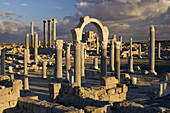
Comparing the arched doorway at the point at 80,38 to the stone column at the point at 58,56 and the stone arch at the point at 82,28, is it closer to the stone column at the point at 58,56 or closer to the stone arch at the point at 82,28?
the stone arch at the point at 82,28

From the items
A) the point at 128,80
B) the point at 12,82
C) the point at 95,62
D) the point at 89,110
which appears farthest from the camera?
the point at 95,62

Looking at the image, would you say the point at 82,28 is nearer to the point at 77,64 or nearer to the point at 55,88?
the point at 77,64

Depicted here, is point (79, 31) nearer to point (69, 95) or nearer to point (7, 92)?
point (69, 95)

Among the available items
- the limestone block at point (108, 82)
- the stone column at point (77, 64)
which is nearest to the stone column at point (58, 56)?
the stone column at point (77, 64)

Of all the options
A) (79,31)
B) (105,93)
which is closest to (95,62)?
(79,31)

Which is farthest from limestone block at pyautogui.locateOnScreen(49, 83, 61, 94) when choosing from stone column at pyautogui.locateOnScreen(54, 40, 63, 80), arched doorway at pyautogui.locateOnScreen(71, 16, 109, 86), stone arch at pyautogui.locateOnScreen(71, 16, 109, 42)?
stone column at pyautogui.locateOnScreen(54, 40, 63, 80)

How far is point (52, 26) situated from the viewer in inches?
2016

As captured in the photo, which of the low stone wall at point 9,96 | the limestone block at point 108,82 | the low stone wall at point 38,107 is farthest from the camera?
the limestone block at point 108,82

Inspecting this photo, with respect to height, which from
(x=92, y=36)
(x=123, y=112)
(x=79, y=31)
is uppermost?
(x=92, y=36)

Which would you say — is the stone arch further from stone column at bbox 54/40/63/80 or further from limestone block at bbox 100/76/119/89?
limestone block at bbox 100/76/119/89

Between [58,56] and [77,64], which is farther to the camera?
[58,56]

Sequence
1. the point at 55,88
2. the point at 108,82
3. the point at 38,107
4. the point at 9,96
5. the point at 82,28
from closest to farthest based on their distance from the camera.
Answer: the point at 38,107 < the point at 9,96 < the point at 55,88 < the point at 108,82 < the point at 82,28

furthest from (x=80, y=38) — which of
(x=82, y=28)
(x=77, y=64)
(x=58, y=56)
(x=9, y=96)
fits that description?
(x=9, y=96)

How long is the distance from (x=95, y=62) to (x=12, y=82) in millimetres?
19646
